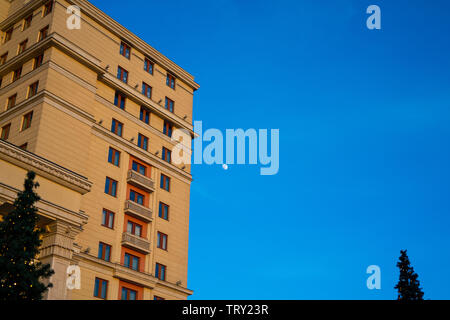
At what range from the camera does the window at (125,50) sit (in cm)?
5303

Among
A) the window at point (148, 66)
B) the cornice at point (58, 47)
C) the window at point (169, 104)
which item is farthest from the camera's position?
the window at point (169, 104)

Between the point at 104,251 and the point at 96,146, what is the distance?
944cm

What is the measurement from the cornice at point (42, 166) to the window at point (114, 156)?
9.40 meters

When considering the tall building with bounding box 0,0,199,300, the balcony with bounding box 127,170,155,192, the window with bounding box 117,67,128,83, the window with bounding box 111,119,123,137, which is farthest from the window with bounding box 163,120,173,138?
the balcony with bounding box 127,170,155,192

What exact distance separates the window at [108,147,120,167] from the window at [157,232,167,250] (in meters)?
8.21

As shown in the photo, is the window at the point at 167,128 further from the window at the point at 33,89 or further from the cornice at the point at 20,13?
the cornice at the point at 20,13

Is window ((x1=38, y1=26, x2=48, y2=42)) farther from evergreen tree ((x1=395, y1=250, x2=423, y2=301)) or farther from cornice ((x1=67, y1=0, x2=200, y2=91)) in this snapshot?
evergreen tree ((x1=395, y1=250, x2=423, y2=301))

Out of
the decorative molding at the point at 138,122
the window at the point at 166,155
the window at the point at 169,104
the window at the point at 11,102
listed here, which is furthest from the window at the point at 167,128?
the window at the point at 11,102

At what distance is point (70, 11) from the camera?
48062 millimetres

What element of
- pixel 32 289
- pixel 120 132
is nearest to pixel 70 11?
pixel 120 132

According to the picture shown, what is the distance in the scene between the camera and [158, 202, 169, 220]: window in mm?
51175

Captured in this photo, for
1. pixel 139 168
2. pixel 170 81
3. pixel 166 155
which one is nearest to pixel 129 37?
pixel 170 81
